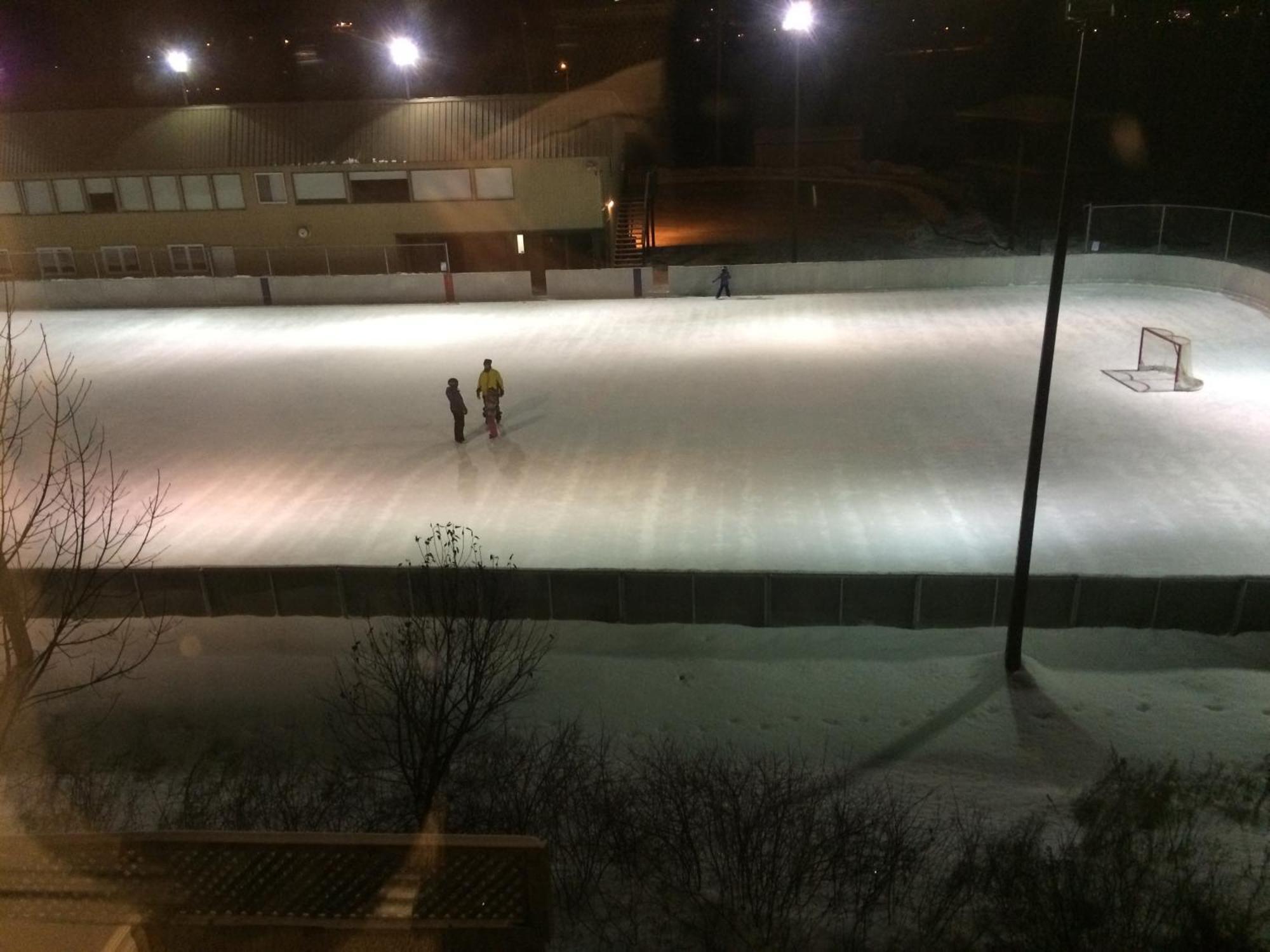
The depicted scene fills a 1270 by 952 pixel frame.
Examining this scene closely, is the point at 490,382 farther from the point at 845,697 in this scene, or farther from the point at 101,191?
the point at 101,191

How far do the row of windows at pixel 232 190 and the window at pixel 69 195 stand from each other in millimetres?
22

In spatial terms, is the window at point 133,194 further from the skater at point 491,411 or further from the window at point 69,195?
the skater at point 491,411

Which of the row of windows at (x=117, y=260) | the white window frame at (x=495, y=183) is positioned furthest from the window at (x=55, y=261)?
the white window frame at (x=495, y=183)

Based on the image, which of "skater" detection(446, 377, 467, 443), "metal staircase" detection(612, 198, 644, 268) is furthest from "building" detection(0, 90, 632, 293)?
"skater" detection(446, 377, 467, 443)

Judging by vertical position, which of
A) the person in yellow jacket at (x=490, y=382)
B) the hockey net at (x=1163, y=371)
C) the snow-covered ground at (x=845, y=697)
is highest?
the person in yellow jacket at (x=490, y=382)

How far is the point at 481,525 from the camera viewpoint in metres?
13.8

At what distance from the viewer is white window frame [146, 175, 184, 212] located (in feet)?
107

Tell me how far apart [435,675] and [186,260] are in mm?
30804

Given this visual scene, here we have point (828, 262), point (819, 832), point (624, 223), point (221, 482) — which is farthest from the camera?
point (624, 223)

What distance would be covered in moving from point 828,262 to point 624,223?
8.14 metres

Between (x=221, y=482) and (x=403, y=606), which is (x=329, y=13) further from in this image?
(x=403, y=606)

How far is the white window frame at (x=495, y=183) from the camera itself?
31.3m

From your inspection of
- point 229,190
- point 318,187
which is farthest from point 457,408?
point 229,190

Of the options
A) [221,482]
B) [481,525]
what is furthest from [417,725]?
[221,482]
